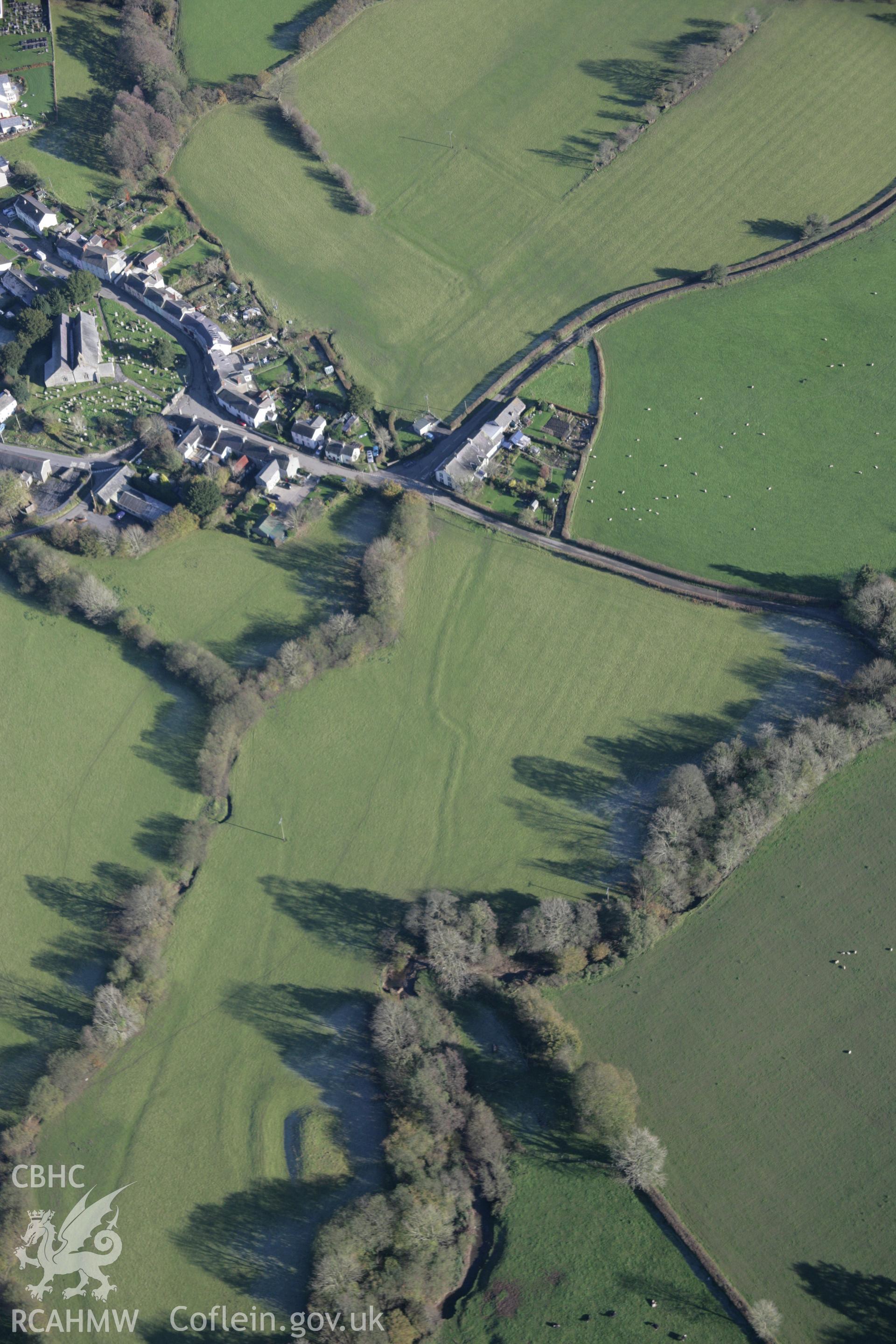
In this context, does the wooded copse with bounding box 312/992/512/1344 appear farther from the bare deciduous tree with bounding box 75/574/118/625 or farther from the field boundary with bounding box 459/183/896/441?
the field boundary with bounding box 459/183/896/441

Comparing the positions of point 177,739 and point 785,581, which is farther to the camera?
point 785,581

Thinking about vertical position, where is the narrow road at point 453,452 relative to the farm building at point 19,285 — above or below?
below

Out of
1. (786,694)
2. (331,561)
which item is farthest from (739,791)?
(331,561)

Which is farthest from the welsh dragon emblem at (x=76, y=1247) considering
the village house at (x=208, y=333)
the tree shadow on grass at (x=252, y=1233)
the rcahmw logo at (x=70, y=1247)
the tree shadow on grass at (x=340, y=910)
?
the village house at (x=208, y=333)

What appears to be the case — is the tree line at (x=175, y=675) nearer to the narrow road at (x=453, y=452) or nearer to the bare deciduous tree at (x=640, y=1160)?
the narrow road at (x=453, y=452)

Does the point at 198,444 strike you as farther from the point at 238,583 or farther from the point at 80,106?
the point at 80,106

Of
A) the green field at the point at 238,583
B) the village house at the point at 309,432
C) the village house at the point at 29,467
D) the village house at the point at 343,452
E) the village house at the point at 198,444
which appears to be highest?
the village house at the point at 309,432
